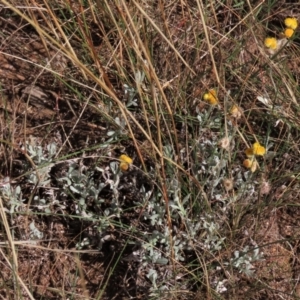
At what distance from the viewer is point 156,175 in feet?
5.12

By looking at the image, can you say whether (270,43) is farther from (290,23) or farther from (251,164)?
(251,164)

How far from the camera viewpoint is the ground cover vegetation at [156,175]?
1.53 metres

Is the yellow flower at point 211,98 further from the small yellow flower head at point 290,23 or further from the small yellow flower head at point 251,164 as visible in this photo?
the small yellow flower head at point 290,23

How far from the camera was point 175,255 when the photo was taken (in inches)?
→ 60.5

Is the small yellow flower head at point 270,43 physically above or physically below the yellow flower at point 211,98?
above

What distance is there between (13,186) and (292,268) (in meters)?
0.84

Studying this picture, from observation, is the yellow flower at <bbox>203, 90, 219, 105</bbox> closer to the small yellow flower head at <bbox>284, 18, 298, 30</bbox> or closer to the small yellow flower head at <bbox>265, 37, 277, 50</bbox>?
the small yellow flower head at <bbox>265, 37, 277, 50</bbox>

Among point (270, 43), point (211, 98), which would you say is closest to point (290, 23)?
point (270, 43)

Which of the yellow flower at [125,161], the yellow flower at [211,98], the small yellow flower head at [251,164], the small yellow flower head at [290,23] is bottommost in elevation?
the small yellow flower head at [251,164]

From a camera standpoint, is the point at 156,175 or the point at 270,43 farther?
the point at 270,43

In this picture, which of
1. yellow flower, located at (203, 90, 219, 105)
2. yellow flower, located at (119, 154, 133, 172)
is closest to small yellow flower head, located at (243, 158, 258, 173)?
yellow flower, located at (203, 90, 219, 105)

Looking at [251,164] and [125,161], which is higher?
[125,161]

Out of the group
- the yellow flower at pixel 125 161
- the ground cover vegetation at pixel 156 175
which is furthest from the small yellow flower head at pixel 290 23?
the yellow flower at pixel 125 161

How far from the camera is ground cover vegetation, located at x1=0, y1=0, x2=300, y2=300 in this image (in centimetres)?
153
